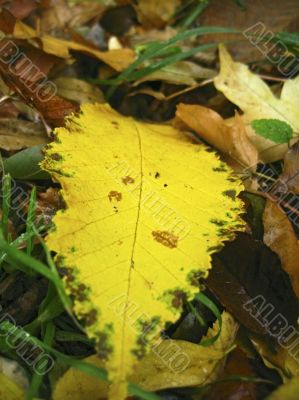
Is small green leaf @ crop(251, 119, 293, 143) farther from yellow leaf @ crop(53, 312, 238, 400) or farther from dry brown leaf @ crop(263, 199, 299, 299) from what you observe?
yellow leaf @ crop(53, 312, 238, 400)

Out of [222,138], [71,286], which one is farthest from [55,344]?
[222,138]

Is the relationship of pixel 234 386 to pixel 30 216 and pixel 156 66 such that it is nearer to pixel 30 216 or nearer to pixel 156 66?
pixel 30 216

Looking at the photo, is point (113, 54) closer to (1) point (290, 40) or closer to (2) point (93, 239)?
(1) point (290, 40)

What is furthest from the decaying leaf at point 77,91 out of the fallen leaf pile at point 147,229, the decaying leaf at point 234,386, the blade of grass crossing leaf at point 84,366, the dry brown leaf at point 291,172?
the decaying leaf at point 234,386

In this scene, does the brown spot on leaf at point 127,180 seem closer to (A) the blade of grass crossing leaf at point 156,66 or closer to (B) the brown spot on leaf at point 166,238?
(B) the brown spot on leaf at point 166,238

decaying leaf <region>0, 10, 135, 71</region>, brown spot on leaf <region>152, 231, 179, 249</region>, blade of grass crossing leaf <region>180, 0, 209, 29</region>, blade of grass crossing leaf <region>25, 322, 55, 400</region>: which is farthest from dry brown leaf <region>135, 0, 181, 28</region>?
blade of grass crossing leaf <region>25, 322, 55, 400</region>

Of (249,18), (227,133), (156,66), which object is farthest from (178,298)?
(249,18)
